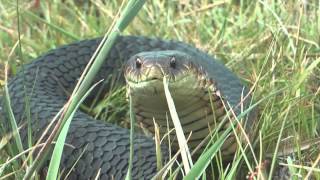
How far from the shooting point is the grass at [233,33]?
255 centimetres

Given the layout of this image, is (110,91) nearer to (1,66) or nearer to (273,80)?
(1,66)

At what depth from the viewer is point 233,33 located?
344 centimetres

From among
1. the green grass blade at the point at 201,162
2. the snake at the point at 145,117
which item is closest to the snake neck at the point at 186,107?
the snake at the point at 145,117

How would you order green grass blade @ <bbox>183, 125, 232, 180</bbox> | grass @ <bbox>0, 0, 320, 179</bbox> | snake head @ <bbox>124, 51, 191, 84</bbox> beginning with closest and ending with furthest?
green grass blade @ <bbox>183, 125, 232, 180</bbox> → snake head @ <bbox>124, 51, 191, 84</bbox> → grass @ <bbox>0, 0, 320, 179</bbox>

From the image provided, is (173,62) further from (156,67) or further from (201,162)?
(201,162)

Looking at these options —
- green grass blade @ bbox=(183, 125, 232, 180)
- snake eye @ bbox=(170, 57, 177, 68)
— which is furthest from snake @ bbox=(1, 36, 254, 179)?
green grass blade @ bbox=(183, 125, 232, 180)

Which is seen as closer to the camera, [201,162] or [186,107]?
[201,162]

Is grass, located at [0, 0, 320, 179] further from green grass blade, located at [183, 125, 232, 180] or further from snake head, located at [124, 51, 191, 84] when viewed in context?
green grass blade, located at [183, 125, 232, 180]

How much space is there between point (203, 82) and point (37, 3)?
1.65 m

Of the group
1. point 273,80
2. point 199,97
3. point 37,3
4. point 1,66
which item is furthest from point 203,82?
point 37,3

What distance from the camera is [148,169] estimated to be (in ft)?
6.91

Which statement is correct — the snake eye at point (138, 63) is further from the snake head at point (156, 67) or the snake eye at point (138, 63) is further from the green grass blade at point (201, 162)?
the green grass blade at point (201, 162)

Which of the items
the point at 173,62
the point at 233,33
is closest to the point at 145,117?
the point at 173,62

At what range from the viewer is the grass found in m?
2.55
